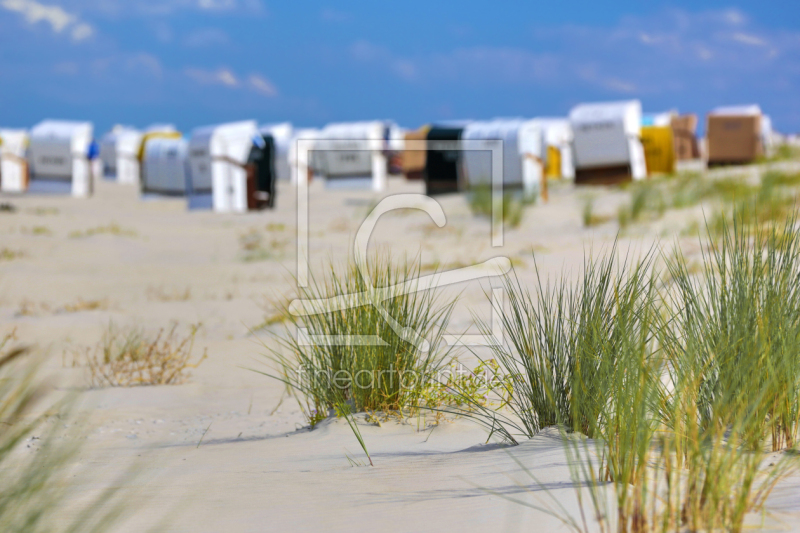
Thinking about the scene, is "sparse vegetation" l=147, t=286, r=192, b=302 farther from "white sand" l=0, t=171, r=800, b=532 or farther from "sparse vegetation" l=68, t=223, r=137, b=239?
"sparse vegetation" l=68, t=223, r=137, b=239

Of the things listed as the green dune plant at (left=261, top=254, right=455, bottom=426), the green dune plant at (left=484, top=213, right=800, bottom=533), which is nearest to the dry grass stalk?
the green dune plant at (left=261, top=254, right=455, bottom=426)

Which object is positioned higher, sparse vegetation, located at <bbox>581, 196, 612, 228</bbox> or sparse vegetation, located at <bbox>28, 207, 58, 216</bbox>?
sparse vegetation, located at <bbox>28, 207, 58, 216</bbox>

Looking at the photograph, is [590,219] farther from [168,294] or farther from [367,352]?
[367,352]

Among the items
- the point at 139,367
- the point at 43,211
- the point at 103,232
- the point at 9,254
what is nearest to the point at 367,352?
the point at 139,367

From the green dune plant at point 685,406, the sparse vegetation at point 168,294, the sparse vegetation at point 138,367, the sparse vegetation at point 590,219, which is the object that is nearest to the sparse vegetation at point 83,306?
the sparse vegetation at point 168,294

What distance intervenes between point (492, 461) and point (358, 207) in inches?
590

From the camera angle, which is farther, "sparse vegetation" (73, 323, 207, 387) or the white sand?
"sparse vegetation" (73, 323, 207, 387)

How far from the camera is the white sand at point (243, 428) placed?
83.3 inches

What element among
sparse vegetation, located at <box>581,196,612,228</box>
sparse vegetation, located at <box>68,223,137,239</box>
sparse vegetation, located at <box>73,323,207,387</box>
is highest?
sparse vegetation, located at <box>581,196,612,228</box>

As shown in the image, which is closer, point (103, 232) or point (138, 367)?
point (138, 367)

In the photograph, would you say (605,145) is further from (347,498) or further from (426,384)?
(347,498)

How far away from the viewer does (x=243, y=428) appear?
12.4ft

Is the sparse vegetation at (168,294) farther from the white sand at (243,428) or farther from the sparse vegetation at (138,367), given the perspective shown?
the sparse vegetation at (138,367)

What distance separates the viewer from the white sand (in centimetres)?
212
